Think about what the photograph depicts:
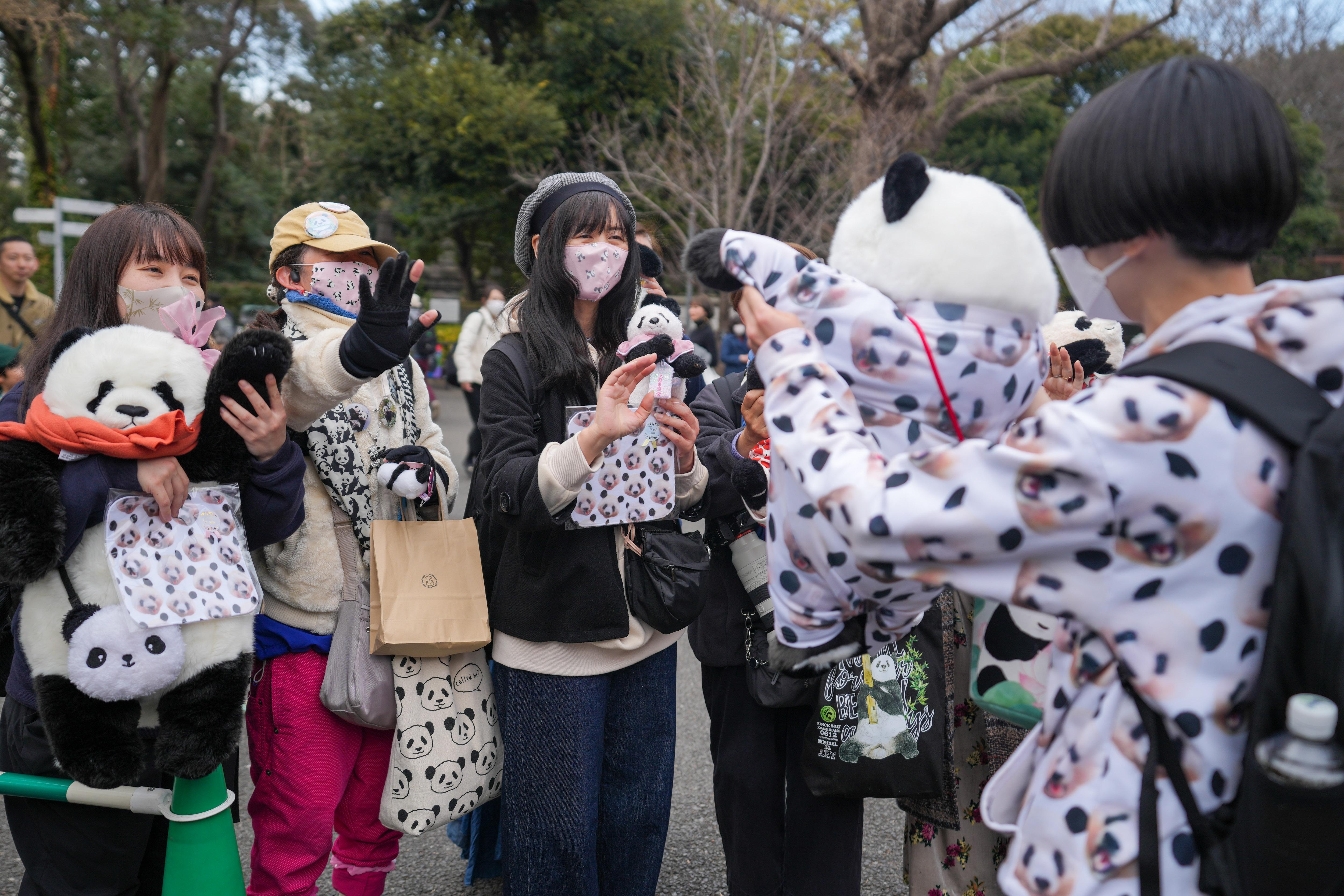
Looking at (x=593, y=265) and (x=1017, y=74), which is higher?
(x=1017, y=74)

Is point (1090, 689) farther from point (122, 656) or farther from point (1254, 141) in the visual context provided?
point (122, 656)

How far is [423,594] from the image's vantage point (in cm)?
227

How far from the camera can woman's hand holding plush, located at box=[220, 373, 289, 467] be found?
190 centimetres

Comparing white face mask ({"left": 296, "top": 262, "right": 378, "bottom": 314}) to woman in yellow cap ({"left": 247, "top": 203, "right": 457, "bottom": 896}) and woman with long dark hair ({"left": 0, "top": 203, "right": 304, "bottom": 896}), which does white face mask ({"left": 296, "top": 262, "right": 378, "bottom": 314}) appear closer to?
woman in yellow cap ({"left": 247, "top": 203, "right": 457, "bottom": 896})

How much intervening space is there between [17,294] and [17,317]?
177mm

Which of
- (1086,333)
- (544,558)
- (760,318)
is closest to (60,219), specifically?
(544,558)

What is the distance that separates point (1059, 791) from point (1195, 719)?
7.2 inches

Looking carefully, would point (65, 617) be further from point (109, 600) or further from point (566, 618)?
point (566, 618)

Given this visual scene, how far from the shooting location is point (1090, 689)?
43.8 inches

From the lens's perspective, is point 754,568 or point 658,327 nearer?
point 658,327

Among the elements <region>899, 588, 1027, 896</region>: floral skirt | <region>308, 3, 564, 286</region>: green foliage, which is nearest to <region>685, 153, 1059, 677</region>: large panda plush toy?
<region>899, 588, 1027, 896</region>: floral skirt

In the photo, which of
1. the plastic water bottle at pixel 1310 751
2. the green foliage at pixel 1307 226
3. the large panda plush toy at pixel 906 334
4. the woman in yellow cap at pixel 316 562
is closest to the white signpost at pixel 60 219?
the woman in yellow cap at pixel 316 562

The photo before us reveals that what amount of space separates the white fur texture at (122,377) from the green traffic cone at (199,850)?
2.40 ft

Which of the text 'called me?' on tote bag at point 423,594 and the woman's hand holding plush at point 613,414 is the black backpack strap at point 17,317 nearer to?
the text 'called me?' on tote bag at point 423,594
